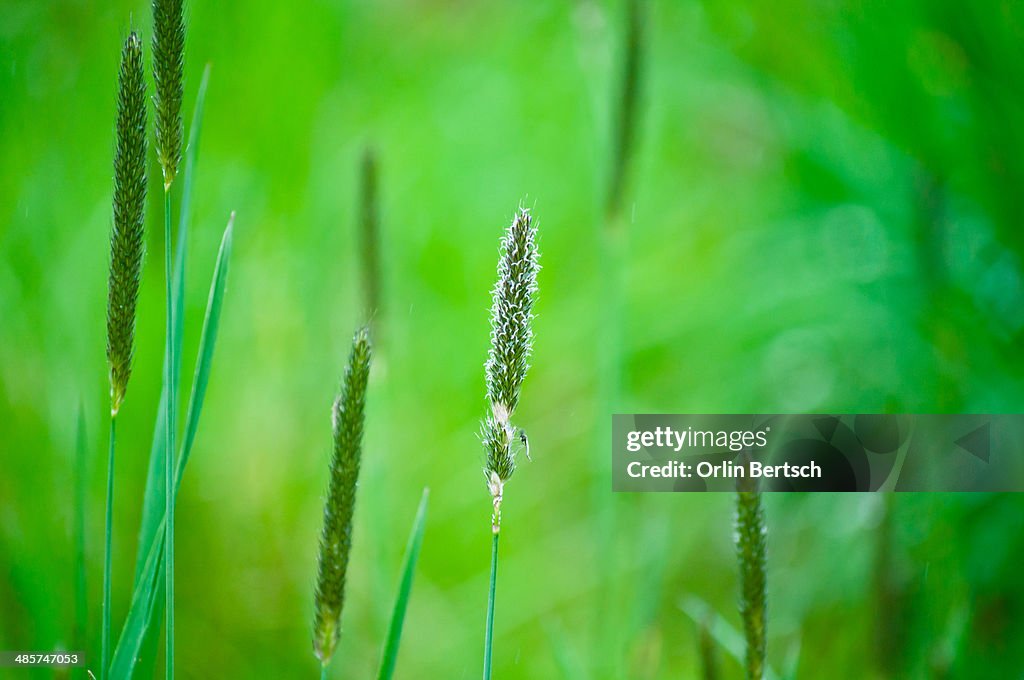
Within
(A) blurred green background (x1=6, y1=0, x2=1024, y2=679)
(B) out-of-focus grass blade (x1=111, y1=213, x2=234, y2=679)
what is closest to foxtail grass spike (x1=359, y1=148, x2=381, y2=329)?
(A) blurred green background (x1=6, y1=0, x2=1024, y2=679)

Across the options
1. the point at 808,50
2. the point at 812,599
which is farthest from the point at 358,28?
the point at 812,599

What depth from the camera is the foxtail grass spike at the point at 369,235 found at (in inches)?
27.8

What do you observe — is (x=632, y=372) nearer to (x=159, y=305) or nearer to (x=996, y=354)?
(x=996, y=354)

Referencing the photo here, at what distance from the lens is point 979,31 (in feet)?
3.91

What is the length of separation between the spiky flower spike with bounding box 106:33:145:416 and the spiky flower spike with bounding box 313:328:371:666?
0.13m

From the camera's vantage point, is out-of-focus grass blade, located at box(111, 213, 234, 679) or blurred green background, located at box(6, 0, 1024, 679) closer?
out-of-focus grass blade, located at box(111, 213, 234, 679)

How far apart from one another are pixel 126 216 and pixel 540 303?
3.28 ft

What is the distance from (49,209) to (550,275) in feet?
2.68

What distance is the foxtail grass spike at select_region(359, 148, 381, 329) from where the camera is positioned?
27.8 inches

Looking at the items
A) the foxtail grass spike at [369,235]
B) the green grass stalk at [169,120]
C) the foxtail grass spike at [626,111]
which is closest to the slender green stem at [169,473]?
the green grass stalk at [169,120]

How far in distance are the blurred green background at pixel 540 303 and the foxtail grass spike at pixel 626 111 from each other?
0.13m

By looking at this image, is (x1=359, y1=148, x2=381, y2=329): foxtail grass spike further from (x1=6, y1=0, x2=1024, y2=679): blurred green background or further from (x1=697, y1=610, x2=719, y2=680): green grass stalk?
(x1=697, y1=610, x2=719, y2=680): green grass stalk

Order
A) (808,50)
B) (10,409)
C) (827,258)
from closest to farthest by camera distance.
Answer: (10,409) < (827,258) < (808,50)

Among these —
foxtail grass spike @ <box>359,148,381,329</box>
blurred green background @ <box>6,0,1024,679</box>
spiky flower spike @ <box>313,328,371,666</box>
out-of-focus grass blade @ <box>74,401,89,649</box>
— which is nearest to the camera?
spiky flower spike @ <box>313,328,371,666</box>
